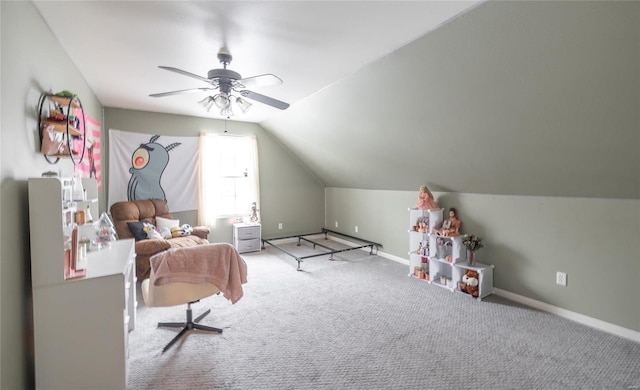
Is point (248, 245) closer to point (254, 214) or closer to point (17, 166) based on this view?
point (254, 214)

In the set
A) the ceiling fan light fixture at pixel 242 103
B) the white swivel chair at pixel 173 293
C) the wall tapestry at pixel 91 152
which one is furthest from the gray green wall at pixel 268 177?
the white swivel chair at pixel 173 293

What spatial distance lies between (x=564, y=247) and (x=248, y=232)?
4.41m

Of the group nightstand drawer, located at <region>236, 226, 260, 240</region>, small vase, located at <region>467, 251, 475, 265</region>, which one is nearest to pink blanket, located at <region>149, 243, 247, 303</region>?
small vase, located at <region>467, 251, 475, 265</region>

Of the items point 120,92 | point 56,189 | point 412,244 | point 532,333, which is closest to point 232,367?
point 56,189

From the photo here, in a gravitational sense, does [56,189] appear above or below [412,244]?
above

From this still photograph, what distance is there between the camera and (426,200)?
4.00 m

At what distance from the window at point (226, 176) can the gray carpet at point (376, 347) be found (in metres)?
2.27

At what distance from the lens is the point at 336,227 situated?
636 cm

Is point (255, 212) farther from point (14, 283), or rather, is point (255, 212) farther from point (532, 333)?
point (532, 333)

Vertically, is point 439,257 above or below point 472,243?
below

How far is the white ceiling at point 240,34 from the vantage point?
1.85 meters

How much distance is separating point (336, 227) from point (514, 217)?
11.6ft

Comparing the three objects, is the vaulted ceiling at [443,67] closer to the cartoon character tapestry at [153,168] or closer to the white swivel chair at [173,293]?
the cartoon character tapestry at [153,168]

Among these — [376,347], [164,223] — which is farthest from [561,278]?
[164,223]
